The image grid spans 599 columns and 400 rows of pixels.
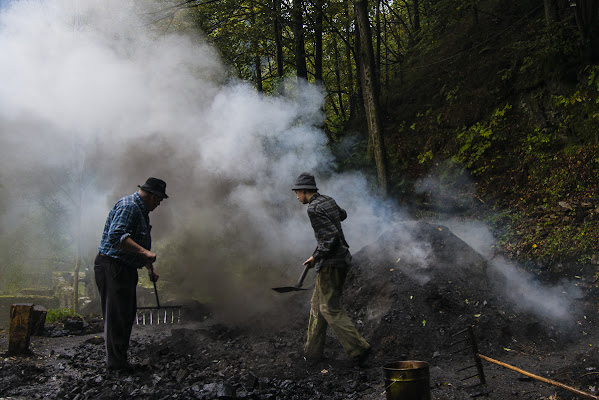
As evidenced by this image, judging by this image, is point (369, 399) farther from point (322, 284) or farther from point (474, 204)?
point (474, 204)

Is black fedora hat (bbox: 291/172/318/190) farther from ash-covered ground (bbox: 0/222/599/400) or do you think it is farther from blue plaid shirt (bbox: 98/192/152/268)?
ash-covered ground (bbox: 0/222/599/400)

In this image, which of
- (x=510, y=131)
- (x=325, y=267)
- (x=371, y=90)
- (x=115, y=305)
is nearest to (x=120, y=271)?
(x=115, y=305)

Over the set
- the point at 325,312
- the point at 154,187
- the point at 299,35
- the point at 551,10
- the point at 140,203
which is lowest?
the point at 325,312

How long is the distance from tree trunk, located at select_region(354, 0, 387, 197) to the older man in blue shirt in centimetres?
603

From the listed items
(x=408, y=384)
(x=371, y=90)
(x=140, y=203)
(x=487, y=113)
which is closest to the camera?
(x=408, y=384)

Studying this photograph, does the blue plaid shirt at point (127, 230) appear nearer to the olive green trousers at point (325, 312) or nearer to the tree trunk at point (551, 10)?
the olive green trousers at point (325, 312)

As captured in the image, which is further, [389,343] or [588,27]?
[588,27]

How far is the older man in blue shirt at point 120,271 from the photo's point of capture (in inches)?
158

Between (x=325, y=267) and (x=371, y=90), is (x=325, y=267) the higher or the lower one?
the lower one

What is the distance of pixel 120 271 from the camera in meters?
4.04

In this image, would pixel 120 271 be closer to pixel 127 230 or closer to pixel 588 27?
pixel 127 230

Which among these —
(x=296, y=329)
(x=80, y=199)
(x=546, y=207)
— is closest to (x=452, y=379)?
(x=296, y=329)

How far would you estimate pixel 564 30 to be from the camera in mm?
7215

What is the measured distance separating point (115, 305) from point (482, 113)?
26.3 feet
